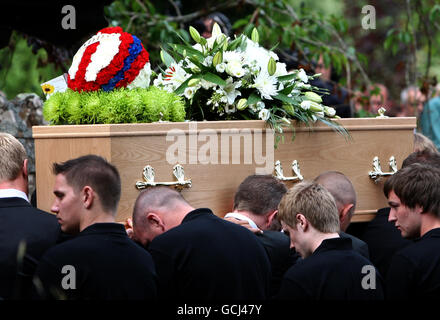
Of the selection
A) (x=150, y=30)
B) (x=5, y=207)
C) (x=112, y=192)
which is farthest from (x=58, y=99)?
(x=150, y=30)

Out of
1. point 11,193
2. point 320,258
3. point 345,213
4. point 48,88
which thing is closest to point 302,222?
point 320,258

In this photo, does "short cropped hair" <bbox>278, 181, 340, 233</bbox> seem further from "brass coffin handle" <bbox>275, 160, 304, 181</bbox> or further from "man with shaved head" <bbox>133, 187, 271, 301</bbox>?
"brass coffin handle" <bbox>275, 160, 304, 181</bbox>

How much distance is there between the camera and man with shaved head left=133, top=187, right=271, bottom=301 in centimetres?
359

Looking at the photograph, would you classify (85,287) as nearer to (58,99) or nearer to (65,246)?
(65,246)

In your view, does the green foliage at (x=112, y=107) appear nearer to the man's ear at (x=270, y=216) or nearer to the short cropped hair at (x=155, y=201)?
the short cropped hair at (x=155, y=201)

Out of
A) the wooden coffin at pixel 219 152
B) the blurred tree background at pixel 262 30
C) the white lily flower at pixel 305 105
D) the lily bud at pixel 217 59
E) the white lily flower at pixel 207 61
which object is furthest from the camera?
the blurred tree background at pixel 262 30

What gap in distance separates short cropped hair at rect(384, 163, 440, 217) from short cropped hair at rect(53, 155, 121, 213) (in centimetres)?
156

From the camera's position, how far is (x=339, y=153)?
4.99 meters

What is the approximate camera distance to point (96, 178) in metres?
3.44

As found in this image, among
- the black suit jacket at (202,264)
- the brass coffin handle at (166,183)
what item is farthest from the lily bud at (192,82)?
the black suit jacket at (202,264)

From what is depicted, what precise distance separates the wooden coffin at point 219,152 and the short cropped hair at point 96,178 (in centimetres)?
63

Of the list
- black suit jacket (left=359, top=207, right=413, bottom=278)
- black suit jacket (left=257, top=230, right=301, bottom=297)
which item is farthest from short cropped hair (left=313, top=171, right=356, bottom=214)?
black suit jacket (left=257, top=230, right=301, bottom=297)

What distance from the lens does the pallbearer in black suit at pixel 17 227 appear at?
362 cm
